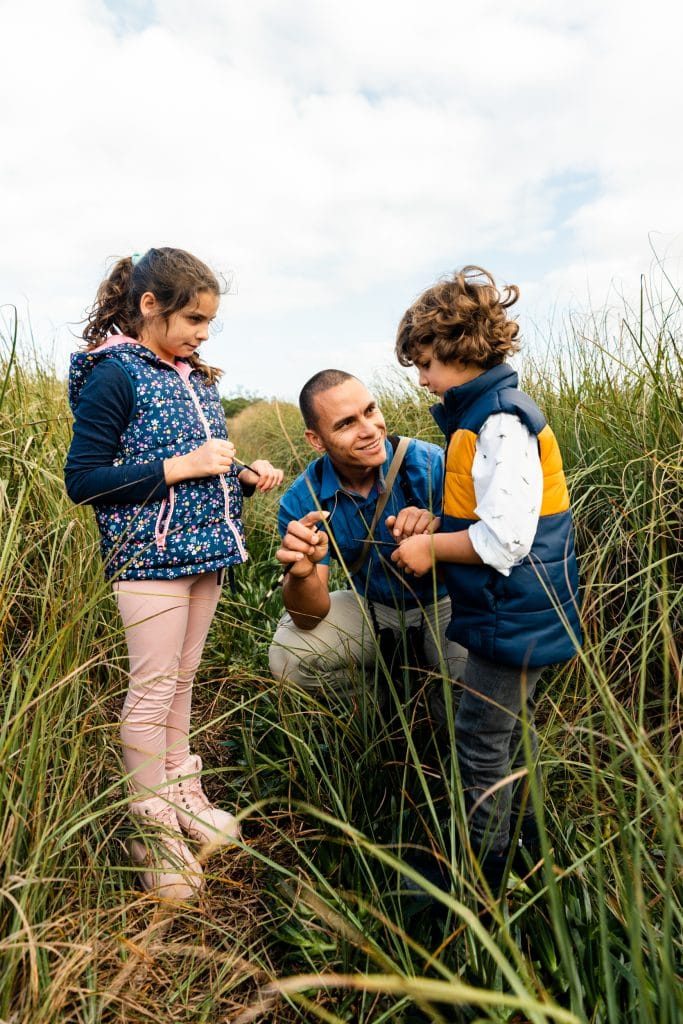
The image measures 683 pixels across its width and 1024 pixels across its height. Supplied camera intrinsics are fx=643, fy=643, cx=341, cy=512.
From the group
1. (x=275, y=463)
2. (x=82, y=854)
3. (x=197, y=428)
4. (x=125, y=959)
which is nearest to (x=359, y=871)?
(x=125, y=959)

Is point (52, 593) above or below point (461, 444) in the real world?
below

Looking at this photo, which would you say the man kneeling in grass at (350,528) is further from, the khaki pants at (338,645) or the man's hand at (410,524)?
the man's hand at (410,524)

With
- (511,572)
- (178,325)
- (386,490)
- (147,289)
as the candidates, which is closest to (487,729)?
(511,572)

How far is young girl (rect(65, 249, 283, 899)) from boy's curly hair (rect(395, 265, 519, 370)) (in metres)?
0.69

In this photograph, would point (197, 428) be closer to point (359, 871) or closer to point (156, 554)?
point (156, 554)

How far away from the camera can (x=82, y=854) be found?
63.4 inches

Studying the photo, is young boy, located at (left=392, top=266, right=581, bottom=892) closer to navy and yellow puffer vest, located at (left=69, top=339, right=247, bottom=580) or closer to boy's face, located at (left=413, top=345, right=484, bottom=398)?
boy's face, located at (left=413, top=345, right=484, bottom=398)

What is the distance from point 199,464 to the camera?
Answer: 6.48 feet

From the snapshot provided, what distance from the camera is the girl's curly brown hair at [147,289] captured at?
206 centimetres

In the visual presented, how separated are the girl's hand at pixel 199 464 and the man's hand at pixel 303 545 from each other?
0.94ft

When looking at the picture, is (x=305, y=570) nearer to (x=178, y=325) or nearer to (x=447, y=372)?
(x=447, y=372)

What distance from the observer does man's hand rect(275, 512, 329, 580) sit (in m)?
2.01

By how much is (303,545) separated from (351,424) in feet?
1.68

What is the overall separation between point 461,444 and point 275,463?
6.33 metres
